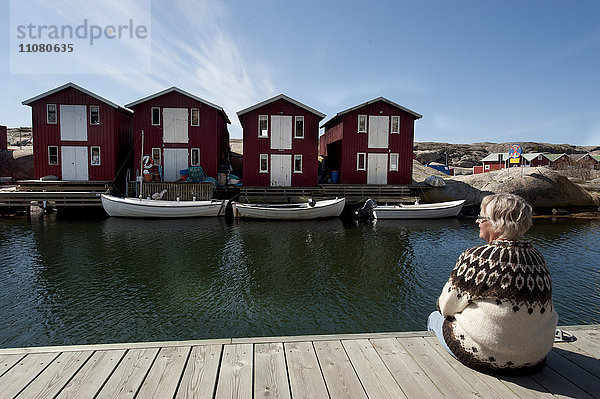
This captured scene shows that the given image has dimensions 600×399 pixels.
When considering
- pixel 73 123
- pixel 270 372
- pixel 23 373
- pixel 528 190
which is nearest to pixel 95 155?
pixel 73 123

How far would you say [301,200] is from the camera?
79.6 ft

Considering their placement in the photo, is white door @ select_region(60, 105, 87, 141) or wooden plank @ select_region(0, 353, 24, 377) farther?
white door @ select_region(60, 105, 87, 141)

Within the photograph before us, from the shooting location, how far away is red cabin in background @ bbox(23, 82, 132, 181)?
25.0m

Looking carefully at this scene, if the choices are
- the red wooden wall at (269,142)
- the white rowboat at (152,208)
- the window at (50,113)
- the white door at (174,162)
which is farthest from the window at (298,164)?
the window at (50,113)

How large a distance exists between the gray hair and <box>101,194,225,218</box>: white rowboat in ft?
65.0

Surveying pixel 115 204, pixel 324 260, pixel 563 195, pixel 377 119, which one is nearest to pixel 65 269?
pixel 324 260

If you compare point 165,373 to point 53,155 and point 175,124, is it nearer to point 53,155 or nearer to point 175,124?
point 175,124

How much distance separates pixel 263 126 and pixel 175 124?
6446mm

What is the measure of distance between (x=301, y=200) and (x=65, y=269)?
15.4 m

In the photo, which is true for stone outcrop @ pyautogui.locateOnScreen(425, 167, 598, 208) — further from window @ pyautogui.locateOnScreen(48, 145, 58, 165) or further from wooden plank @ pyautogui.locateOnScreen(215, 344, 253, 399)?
window @ pyautogui.locateOnScreen(48, 145, 58, 165)

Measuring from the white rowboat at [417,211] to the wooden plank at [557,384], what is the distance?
739 inches

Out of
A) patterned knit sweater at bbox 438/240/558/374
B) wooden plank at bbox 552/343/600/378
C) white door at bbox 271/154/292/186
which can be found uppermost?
white door at bbox 271/154/292/186

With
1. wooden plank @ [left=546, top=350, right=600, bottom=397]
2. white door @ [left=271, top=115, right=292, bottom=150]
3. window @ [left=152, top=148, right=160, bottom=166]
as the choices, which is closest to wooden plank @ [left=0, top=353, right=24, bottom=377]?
wooden plank @ [left=546, top=350, right=600, bottom=397]

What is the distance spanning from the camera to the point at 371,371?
317 centimetres
